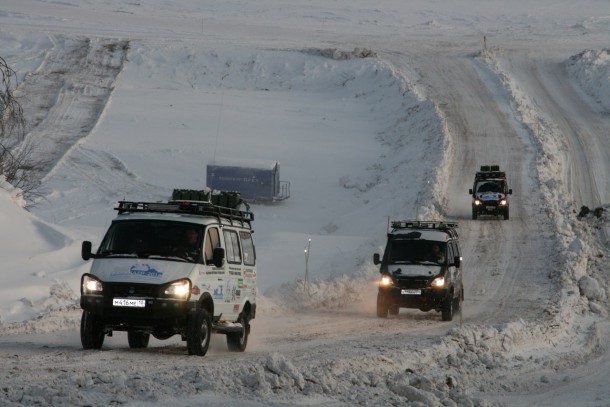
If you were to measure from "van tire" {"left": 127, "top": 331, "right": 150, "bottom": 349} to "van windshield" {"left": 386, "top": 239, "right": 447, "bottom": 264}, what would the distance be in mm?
8928

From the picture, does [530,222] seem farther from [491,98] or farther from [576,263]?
[491,98]

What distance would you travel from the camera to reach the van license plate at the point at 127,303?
575 inches

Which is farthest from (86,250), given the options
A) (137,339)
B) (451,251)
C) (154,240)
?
(451,251)

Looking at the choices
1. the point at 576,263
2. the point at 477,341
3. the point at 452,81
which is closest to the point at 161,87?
the point at 452,81

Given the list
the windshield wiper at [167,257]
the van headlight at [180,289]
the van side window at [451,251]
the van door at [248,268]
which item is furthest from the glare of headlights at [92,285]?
the van side window at [451,251]

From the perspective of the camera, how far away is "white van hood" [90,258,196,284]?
48.4 feet

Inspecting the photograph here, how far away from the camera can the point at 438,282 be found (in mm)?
23688

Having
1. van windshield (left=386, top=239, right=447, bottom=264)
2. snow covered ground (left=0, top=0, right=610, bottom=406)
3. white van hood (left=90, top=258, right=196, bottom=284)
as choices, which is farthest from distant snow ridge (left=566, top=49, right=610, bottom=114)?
white van hood (left=90, top=258, right=196, bottom=284)

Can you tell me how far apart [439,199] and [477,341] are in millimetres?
25705

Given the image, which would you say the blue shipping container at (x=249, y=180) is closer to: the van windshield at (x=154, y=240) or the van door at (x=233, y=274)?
the van door at (x=233, y=274)

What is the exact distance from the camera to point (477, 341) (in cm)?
1830

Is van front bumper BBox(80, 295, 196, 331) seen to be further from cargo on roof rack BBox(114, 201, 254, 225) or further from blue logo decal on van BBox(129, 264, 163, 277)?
cargo on roof rack BBox(114, 201, 254, 225)

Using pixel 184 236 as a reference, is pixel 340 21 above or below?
above

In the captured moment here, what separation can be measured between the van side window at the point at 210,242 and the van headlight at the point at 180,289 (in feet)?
2.62
